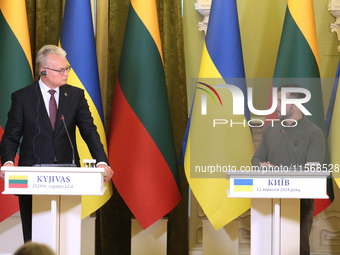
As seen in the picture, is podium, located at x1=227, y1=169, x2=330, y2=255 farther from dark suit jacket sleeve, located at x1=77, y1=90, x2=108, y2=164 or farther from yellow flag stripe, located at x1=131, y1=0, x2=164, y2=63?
yellow flag stripe, located at x1=131, y1=0, x2=164, y2=63

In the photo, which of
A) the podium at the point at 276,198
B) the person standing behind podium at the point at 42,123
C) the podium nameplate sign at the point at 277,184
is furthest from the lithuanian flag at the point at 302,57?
the person standing behind podium at the point at 42,123

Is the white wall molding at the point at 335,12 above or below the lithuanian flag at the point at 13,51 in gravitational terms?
above

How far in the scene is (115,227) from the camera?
4590mm

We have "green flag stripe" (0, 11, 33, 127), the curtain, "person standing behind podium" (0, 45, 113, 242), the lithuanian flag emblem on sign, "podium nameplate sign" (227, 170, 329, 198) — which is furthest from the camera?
the curtain

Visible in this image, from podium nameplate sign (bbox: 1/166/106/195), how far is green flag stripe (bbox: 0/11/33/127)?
1.45 meters

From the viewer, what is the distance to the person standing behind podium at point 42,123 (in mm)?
2957

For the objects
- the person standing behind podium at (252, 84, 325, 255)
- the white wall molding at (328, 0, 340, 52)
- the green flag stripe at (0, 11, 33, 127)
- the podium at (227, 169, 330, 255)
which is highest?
the white wall molding at (328, 0, 340, 52)

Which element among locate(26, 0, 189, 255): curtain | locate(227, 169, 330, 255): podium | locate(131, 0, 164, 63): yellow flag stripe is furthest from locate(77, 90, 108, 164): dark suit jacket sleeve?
locate(26, 0, 189, 255): curtain

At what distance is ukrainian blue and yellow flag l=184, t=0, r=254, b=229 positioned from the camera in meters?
4.00

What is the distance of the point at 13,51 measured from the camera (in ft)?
13.3

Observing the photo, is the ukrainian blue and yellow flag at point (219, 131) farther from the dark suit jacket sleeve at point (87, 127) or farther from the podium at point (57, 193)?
the podium at point (57, 193)

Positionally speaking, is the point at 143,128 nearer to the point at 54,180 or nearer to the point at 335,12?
the point at 54,180

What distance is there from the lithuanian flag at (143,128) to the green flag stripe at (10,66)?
747mm

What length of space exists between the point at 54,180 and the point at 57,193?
7 cm
